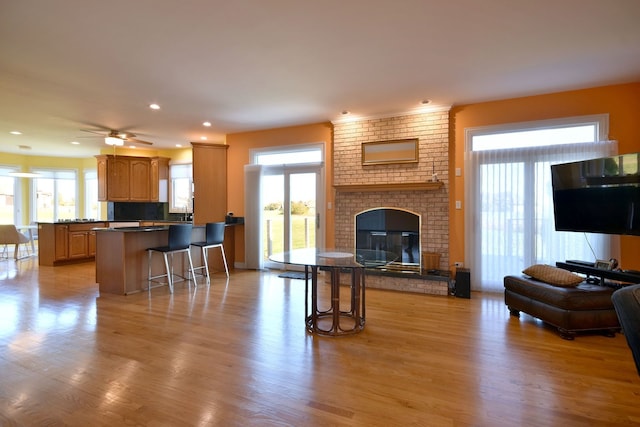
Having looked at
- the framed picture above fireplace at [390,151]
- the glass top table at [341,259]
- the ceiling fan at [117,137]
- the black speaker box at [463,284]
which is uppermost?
the ceiling fan at [117,137]

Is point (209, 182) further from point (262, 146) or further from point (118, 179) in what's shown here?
point (118, 179)

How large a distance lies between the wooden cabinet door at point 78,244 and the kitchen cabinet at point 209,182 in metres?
2.71

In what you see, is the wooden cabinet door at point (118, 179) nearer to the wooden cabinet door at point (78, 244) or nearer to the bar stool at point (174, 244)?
the wooden cabinet door at point (78, 244)

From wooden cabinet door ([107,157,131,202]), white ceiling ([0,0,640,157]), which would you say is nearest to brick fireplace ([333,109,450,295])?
white ceiling ([0,0,640,157])

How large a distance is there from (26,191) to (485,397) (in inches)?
454

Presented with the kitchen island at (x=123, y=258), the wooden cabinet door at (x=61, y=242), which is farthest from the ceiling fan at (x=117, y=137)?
the wooden cabinet door at (x=61, y=242)

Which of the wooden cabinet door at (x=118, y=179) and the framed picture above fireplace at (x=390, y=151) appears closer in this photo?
the framed picture above fireplace at (x=390, y=151)

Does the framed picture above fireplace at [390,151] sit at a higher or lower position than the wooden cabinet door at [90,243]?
higher

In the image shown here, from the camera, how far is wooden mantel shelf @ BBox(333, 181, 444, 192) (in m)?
4.59

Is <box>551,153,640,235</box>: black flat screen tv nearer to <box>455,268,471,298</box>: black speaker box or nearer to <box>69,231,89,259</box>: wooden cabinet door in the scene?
<box>455,268,471,298</box>: black speaker box

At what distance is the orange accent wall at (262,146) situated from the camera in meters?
5.46

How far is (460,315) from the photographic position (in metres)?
3.49

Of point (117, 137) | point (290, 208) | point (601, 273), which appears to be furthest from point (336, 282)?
point (117, 137)

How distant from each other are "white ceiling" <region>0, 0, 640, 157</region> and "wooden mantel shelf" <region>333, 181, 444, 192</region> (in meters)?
1.11
